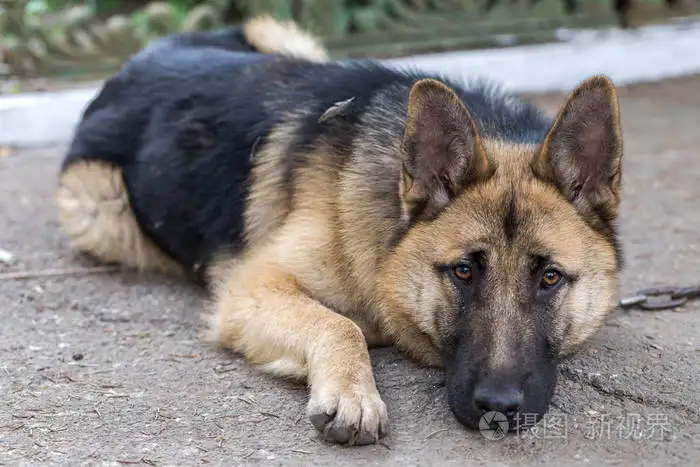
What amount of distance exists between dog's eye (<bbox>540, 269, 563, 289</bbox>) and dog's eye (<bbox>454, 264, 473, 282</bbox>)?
271 millimetres

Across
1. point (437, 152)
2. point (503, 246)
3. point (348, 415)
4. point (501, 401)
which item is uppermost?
point (437, 152)

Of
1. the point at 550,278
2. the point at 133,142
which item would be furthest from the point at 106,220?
the point at 550,278

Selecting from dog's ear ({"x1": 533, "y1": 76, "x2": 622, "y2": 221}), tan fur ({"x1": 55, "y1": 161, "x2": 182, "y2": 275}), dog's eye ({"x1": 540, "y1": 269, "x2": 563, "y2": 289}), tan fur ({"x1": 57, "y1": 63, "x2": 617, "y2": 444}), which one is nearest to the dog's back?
tan fur ({"x1": 55, "y1": 161, "x2": 182, "y2": 275})

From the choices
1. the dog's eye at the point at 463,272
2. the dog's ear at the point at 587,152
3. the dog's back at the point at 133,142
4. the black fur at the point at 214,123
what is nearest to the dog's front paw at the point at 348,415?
the dog's eye at the point at 463,272

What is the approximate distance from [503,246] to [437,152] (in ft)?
1.62

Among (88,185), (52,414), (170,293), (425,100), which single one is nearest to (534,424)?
(425,100)

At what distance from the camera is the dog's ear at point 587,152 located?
3236mm

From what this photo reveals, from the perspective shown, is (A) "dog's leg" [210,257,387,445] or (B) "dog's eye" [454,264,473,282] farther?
(B) "dog's eye" [454,264,473,282]

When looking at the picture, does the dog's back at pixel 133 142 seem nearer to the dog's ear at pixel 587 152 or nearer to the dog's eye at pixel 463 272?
the dog's eye at pixel 463 272

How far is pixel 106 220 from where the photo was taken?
5.11 metres

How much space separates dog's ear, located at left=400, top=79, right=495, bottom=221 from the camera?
3275mm
